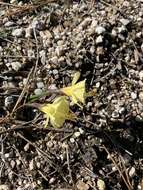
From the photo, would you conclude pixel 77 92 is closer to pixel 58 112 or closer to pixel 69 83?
pixel 58 112

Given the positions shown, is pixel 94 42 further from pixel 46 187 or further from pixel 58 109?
pixel 46 187

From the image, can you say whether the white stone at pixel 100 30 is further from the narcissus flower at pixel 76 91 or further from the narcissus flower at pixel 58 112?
the narcissus flower at pixel 58 112

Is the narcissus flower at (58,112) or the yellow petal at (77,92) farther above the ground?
the yellow petal at (77,92)

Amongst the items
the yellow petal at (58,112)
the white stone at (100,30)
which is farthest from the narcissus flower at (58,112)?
the white stone at (100,30)

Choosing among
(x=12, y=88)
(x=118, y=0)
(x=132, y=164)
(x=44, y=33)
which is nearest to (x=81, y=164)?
(x=132, y=164)

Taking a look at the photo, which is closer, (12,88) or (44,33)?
(12,88)

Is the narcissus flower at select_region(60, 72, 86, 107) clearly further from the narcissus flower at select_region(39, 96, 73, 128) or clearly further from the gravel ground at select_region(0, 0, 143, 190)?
the gravel ground at select_region(0, 0, 143, 190)
